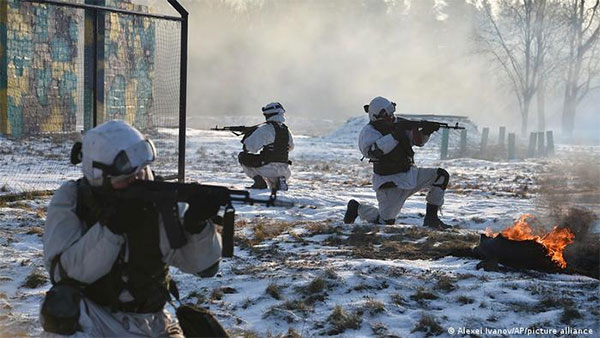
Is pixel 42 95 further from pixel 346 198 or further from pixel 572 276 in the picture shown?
pixel 572 276

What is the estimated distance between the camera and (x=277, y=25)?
59875 millimetres

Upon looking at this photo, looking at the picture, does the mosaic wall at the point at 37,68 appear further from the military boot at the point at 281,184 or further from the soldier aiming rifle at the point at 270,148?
the military boot at the point at 281,184

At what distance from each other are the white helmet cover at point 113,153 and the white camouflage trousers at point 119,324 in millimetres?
620

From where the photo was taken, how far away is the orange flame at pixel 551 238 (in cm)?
715

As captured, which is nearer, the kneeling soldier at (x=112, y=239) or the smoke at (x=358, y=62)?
the kneeling soldier at (x=112, y=239)

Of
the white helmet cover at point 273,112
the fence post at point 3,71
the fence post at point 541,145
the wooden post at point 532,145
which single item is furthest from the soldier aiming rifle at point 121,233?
the fence post at point 541,145

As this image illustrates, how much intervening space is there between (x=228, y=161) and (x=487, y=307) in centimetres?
1626

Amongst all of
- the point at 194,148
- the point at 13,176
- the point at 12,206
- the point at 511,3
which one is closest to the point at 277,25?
the point at 511,3

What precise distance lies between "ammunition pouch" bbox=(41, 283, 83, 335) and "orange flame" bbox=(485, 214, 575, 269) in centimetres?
473

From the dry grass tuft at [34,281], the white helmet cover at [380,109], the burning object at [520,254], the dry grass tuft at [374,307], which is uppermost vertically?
the white helmet cover at [380,109]

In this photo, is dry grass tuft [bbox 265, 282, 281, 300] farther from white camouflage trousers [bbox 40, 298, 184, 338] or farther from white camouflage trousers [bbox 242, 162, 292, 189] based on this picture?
white camouflage trousers [bbox 242, 162, 292, 189]

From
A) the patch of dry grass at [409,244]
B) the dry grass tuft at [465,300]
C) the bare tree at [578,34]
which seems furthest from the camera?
the bare tree at [578,34]

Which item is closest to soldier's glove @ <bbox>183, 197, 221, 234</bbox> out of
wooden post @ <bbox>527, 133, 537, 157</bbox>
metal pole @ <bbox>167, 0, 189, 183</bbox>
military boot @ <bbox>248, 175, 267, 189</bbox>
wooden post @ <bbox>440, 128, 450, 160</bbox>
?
metal pole @ <bbox>167, 0, 189, 183</bbox>

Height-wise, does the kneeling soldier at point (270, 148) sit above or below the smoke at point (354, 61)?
below
